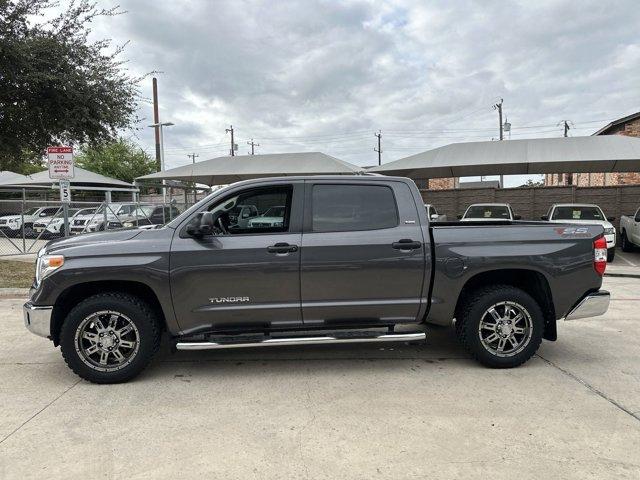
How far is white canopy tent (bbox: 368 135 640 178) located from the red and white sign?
1186 centimetres

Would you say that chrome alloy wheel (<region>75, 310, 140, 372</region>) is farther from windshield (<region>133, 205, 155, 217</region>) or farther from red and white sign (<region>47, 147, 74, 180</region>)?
windshield (<region>133, 205, 155, 217</region>)

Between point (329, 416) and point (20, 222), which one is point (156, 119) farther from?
point (329, 416)

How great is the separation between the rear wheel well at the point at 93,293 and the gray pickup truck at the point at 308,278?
0.01 metres

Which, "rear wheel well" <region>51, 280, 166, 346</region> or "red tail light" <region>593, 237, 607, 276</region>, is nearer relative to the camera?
"rear wheel well" <region>51, 280, 166, 346</region>

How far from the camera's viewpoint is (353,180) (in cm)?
459

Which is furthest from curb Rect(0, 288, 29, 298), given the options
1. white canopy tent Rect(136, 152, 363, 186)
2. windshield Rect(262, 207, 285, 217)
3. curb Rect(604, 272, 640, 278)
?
curb Rect(604, 272, 640, 278)

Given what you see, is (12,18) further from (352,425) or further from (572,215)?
(572,215)

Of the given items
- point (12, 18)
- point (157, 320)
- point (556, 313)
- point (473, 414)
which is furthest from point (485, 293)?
point (12, 18)

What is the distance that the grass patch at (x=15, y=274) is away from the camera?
29.3 feet

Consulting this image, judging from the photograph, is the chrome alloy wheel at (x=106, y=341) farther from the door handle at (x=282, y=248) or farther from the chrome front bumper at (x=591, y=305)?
the chrome front bumper at (x=591, y=305)

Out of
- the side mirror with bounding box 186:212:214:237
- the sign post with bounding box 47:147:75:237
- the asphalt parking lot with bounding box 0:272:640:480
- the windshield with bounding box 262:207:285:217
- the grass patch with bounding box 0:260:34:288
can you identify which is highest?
the sign post with bounding box 47:147:75:237

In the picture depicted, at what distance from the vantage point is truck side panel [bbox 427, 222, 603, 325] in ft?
14.5

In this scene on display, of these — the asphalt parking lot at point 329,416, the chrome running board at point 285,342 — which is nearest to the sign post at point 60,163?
the asphalt parking lot at point 329,416

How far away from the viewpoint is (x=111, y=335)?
423cm
